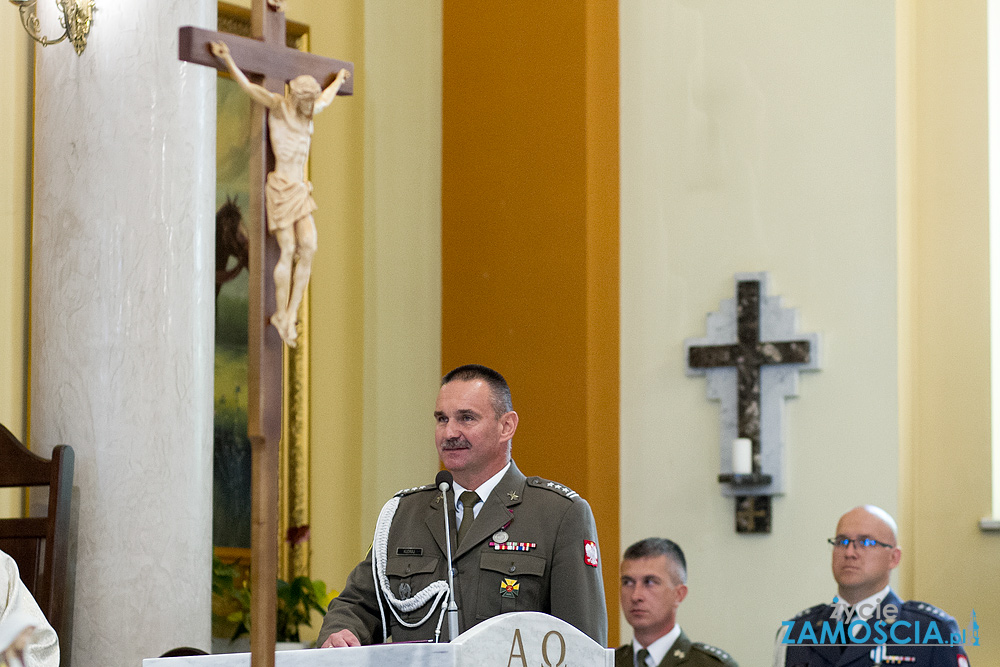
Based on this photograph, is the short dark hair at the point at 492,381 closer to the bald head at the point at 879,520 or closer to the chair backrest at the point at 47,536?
the chair backrest at the point at 47,536

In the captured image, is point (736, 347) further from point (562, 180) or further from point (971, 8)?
point (971, 8)

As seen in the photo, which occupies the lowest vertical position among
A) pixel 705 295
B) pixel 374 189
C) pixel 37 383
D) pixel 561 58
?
pixel 37 383

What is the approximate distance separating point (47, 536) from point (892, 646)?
9.86ft

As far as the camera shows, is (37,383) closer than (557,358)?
Yes

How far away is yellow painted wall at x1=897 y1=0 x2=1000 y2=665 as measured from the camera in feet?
19.4

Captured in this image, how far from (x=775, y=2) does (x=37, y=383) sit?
3812 mm

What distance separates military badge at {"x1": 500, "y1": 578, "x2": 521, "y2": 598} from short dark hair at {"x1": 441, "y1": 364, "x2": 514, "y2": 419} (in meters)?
0.47

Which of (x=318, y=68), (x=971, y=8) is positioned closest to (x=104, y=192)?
(x=318, y=68)

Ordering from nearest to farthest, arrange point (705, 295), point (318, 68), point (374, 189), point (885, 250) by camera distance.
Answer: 1. point (318, 68)
2. point (885, 250)
3. point (705, 295)
4. point (374, 189)

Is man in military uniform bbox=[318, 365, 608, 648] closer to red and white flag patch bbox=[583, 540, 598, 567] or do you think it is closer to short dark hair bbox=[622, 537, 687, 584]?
red and white flag patch bbox=[583, 540, 598, 567]

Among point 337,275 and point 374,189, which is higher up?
point 374,189

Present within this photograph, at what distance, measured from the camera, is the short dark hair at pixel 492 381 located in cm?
377

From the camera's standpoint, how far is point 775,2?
6.30 meters

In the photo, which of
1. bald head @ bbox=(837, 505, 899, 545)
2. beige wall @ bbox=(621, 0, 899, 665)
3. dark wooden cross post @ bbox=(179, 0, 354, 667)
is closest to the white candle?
beige wall @ bbox=(621, 0, 899, 665)
